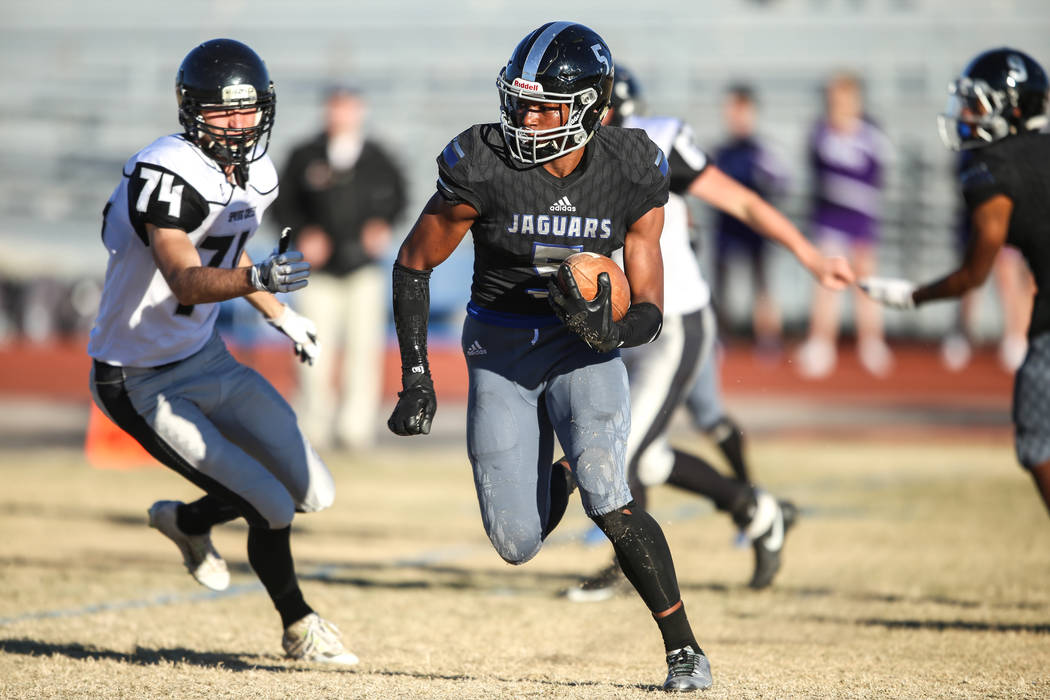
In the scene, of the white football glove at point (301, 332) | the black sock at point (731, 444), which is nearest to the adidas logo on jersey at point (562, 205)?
the white football glove at point (301, 332)

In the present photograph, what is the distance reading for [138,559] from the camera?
6.41 m

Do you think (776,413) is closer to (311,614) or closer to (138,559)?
(138,559)

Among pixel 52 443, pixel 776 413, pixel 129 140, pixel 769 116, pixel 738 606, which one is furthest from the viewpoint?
pixel 129 140

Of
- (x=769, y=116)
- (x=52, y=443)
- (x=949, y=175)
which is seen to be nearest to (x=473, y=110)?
(x=769, y=116)

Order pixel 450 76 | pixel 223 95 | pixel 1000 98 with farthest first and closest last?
pixel 450 76 < pixel 1000 98 < pixel 223 95

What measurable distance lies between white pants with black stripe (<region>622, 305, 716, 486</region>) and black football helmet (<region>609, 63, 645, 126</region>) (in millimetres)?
889

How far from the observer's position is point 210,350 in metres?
4.66

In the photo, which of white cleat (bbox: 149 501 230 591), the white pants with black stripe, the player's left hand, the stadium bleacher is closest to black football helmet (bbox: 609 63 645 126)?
the white pants with black stripe

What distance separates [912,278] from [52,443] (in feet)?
A: 33.8

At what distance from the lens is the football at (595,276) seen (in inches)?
150

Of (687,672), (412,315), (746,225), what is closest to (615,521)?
(687,672)

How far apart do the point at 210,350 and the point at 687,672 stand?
2008 millimetres

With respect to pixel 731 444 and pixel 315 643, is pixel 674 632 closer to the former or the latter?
pixel 315 643

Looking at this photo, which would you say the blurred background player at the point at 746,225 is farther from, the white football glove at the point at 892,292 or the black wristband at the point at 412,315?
the black wristband at the point at 412,315
